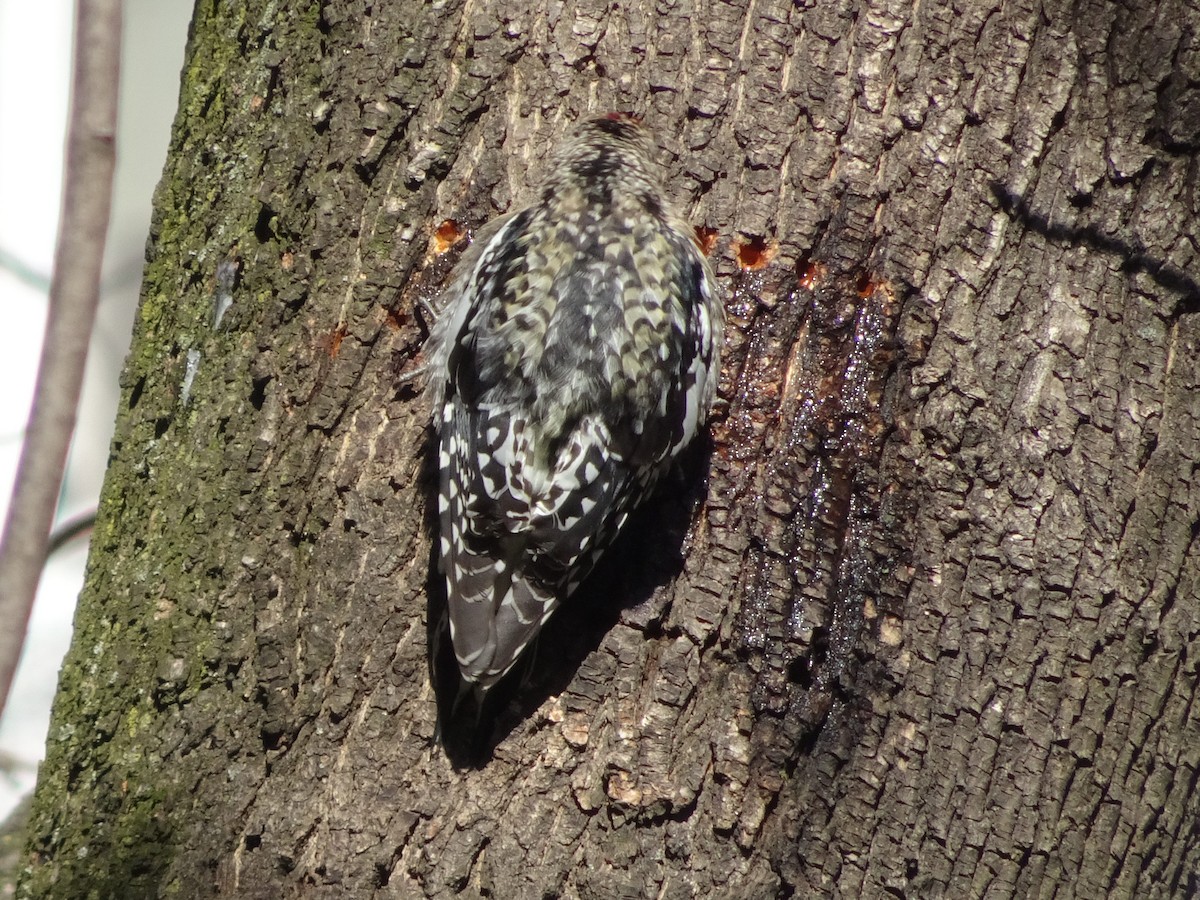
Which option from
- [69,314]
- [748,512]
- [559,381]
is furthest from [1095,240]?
[69,314]

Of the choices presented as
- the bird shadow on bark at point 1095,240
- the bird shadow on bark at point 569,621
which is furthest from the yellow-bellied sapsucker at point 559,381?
the bird shadow on bark at point 1095,240

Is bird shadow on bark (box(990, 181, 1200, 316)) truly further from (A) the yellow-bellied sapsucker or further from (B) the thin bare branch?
(B) the thin bare branch

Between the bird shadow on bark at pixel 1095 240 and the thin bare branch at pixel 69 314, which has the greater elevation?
the bird shadow on bark at pixel 1095 240

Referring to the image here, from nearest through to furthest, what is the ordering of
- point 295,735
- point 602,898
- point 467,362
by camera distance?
point 602,898 < point 295,735 < point 467,362

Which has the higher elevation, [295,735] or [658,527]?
Answer: [658,527]

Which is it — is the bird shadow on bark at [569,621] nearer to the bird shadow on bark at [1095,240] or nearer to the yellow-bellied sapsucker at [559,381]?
the yellow-bellied sapsucker at [559,381]

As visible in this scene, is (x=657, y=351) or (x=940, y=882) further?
(x=657, y=351)

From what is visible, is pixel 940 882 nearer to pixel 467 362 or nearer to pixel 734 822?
pixel 734 822

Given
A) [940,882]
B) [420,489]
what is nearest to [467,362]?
[420,489]
